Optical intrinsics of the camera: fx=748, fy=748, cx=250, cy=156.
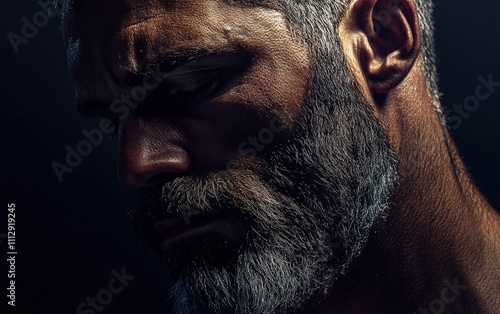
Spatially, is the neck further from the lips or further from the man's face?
the lips

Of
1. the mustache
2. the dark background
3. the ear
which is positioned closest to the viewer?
the mustache

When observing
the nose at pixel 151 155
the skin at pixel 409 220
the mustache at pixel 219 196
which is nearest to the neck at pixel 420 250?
the skin at pixel 409 220

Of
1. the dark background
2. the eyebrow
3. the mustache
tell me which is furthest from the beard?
the dark background

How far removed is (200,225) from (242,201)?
3.5 inches

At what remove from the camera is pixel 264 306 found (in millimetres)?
1338

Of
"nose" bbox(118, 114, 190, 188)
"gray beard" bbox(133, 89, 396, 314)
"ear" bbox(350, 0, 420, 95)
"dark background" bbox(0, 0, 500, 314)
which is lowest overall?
"dark background" bbox(0, 0, 500, 314)

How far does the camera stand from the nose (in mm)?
Result: 1330

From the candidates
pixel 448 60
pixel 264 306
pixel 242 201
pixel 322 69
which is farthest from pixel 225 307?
pixel 448 60

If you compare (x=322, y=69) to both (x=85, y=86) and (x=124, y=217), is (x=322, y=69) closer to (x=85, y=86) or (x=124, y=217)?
(x=85, y=86)

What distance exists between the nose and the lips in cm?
8

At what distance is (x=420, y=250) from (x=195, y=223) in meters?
0.47

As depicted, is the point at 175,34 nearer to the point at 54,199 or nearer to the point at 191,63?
the point at 191,63

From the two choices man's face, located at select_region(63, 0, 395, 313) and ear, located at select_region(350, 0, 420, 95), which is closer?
man's face, located at select_region(63, 0, 395, 313)

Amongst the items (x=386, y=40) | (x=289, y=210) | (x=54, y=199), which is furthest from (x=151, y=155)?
(x=54, y=199)
